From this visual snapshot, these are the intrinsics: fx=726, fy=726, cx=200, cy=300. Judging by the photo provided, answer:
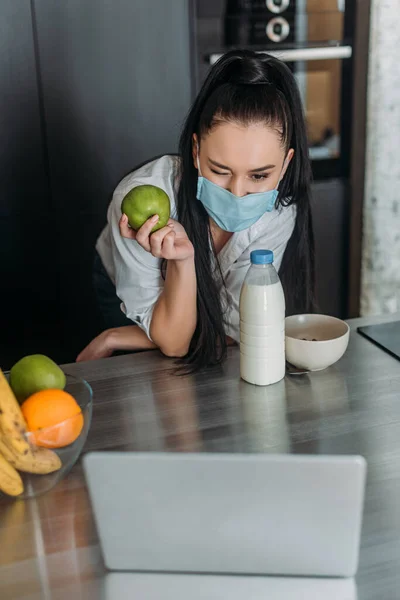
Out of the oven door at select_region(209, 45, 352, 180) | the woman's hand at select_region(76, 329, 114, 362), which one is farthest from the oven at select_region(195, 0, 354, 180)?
the woman's hand at select_region(76, 329, 114, 362)

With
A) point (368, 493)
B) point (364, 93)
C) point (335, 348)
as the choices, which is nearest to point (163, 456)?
point (368, 493)

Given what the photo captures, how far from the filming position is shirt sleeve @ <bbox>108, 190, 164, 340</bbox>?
4.80ft

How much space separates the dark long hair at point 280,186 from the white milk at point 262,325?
A: 126 millimetres

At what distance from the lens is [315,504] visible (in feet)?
2.41

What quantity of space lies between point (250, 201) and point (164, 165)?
0.24 meters

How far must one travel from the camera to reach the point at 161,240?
51.4 inches

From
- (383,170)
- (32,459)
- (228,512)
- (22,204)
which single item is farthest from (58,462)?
(383,170)

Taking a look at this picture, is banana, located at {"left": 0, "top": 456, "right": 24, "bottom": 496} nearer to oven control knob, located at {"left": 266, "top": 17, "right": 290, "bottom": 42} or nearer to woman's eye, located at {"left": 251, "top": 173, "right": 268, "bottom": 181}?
woman's eye, located at {"left": 251, "top": 173, "right": 268, "bottom": 181}

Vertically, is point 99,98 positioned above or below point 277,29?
below

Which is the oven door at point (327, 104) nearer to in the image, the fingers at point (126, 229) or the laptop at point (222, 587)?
the fingers at point (126, 229)

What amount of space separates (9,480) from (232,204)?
72cm

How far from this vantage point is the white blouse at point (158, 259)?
1467 millimetres

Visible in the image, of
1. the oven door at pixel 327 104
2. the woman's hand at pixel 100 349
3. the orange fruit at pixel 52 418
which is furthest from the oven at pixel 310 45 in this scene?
the orange fruit at pixel 52 418

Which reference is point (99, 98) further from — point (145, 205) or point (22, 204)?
point (145, 205)
